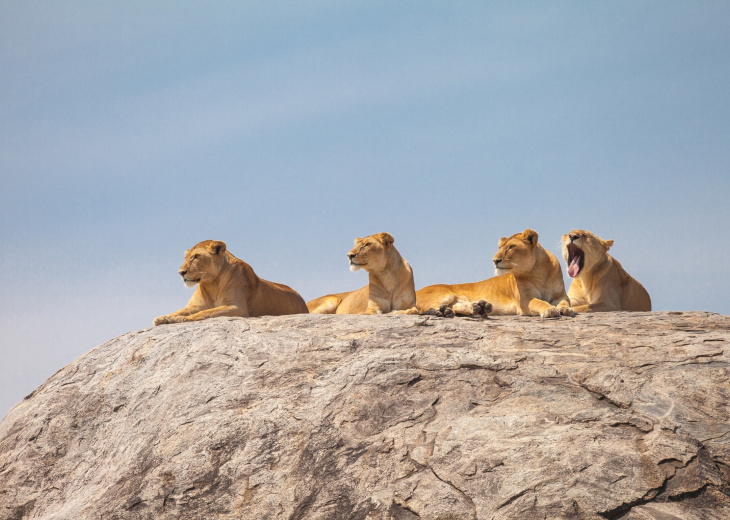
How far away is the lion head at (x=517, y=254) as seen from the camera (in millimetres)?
13094

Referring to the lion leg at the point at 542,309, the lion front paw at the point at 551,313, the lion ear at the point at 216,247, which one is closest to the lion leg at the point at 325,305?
the lion ear at the point at 216,247

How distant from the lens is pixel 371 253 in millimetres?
13977

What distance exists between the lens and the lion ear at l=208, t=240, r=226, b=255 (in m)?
13.6

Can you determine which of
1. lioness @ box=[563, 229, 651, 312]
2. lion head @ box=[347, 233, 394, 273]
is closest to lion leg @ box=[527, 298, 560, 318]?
lioness @ box=[563, 229, 651, 312]

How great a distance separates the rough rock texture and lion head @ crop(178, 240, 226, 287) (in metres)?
2.35

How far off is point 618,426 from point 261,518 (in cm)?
370

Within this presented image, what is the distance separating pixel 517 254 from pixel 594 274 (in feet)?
8.45

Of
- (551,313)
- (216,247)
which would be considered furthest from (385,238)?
(551,313)

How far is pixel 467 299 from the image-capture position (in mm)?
16797

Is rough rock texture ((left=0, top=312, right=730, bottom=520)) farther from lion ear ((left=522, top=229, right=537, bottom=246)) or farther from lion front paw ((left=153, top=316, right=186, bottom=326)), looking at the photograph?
lion ear ((left=522, top=229, right=537, bottom=246))

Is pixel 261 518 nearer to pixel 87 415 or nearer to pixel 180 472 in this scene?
pixel 180 472

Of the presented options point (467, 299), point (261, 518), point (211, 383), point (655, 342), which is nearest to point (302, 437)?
point (261, 518)

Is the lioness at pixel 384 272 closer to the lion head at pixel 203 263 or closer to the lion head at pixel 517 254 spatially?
the lion head at pixel 517 254

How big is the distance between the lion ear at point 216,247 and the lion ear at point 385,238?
2.73m
